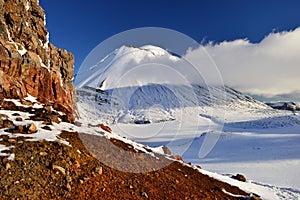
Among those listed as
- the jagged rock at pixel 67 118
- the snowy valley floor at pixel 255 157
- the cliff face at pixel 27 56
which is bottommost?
the snowy valley floor at pixel 255 157

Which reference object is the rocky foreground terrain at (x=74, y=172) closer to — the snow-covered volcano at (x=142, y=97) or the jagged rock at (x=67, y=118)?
the jagged rock at (x=67, y=118)

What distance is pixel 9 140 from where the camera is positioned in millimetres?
10266

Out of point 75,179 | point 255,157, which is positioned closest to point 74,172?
point 75,179

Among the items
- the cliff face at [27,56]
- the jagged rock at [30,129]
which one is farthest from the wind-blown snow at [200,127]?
the jagged rock at [30,129]

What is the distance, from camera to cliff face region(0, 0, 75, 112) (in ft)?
59.3

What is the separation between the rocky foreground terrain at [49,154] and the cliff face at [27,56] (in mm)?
78

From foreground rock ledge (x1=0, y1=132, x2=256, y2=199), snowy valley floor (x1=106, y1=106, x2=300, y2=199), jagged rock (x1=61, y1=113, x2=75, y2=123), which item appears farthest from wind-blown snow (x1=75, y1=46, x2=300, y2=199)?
foreground rock ledge (x1=0, y1=132, x2=256, y2=199)

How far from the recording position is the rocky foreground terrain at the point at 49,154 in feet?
27.9

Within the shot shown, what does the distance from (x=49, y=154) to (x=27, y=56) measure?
45.1 ft

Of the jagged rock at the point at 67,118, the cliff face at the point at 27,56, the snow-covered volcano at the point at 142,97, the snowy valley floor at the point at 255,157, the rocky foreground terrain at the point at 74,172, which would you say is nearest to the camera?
the rocky foreground terrain at the point at 74,172

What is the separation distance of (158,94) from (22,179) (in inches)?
5409

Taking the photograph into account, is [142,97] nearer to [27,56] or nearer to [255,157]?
[255,157]

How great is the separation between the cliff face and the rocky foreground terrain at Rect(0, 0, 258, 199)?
78 mm

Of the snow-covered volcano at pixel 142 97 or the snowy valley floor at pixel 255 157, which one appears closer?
the snowy valley floor at pixel 255 157
